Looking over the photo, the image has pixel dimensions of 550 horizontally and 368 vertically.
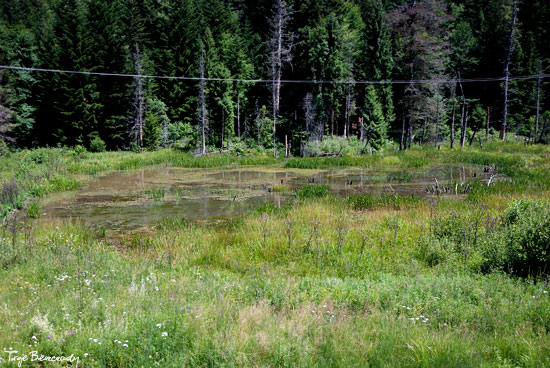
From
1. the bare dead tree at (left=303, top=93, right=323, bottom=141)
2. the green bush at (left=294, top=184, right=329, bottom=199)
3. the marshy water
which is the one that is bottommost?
the marshy water

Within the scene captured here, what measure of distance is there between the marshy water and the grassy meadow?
8.02 ft

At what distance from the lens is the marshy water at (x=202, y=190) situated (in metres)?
14.2

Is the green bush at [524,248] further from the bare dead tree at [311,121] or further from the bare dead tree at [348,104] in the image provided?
the bare dead tree at [348,104]

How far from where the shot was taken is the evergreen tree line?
40.2m

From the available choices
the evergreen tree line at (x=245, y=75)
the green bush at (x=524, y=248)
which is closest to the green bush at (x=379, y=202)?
the green bush at (x=524, y=248)

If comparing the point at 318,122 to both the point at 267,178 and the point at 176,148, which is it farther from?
the point at 267,178

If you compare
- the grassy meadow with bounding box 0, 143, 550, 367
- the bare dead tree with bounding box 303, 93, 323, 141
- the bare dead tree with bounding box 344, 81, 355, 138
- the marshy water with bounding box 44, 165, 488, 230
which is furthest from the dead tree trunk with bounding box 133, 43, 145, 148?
the grassy meadow with bounding box 0, 143, 550, 367

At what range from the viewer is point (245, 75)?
50.8 m

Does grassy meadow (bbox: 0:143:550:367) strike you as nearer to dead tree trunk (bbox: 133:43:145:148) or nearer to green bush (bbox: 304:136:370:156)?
green bush (bbox: 304:136:370:156)

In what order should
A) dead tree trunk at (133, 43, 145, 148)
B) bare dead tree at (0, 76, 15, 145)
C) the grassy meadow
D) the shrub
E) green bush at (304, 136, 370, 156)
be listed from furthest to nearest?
dead tree trunk at (133, 43, 145, 148)
the shrub
green bush at (304, 136, 370, 156)
bare dead tree at (0, 76, 15, 145)
the grassy meadow

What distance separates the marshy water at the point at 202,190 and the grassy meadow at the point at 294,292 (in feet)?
8.02

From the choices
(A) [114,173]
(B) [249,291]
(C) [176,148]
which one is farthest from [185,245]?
(C) [176,148]

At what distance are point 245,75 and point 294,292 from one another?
155 feet

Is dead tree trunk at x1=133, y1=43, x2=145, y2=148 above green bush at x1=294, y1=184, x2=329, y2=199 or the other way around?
above
